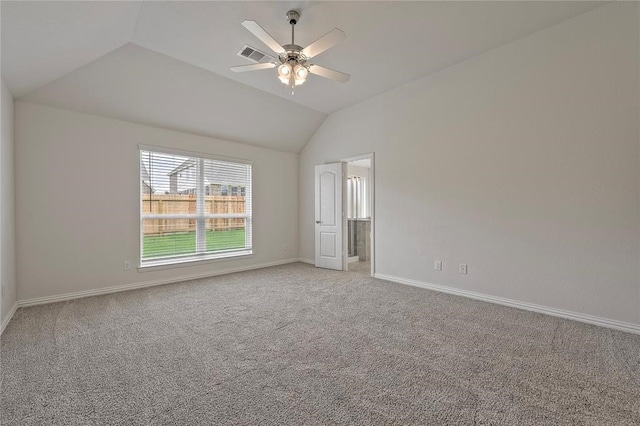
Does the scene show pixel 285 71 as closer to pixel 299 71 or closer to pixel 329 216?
pixel 299 71

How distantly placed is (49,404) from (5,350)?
113 centimetres

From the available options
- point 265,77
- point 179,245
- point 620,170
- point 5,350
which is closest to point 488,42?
point 620,170

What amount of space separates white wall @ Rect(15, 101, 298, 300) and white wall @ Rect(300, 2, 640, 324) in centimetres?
373

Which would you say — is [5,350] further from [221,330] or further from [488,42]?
[488,42]

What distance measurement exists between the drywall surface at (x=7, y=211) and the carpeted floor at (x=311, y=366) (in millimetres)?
272

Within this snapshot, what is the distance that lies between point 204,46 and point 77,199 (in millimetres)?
2555

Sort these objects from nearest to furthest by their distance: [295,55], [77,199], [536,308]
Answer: [295,55]
[536,308]
[77,199]

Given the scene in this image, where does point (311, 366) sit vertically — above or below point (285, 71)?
below

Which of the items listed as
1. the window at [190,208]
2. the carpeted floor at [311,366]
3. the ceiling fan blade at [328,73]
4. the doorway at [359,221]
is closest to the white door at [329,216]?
the doorway at [359,221]

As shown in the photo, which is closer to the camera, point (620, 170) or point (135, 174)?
point (620, 170)

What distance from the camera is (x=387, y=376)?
1908 mm

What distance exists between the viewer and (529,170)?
125 inches

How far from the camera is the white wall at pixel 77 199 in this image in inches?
131

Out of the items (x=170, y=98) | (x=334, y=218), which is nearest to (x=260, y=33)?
(x=170, y=98)
